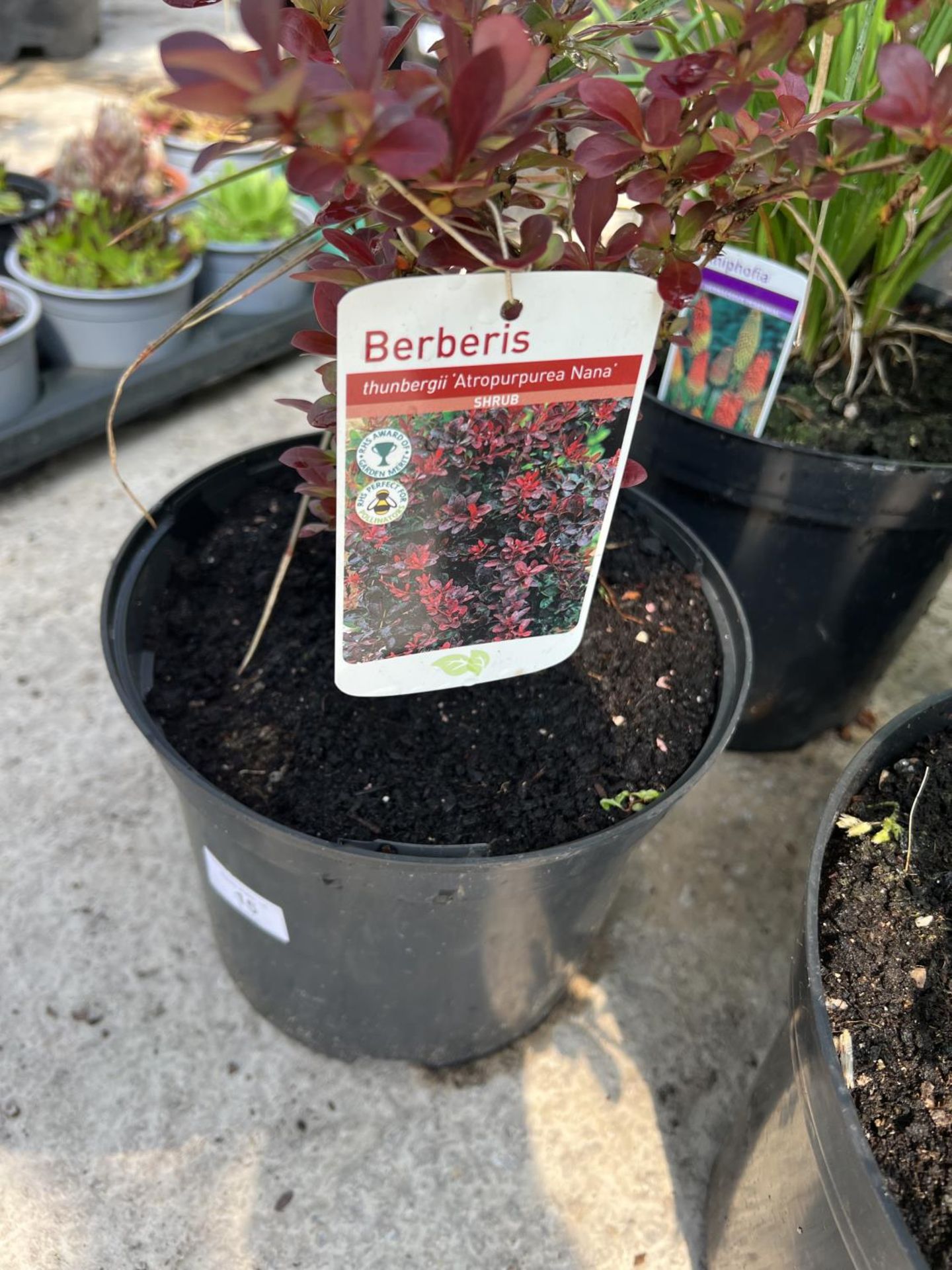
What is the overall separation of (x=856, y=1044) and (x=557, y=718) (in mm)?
341

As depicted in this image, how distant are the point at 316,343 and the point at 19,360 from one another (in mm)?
1088

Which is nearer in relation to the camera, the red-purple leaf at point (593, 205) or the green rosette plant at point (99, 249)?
the red-purple leaf at point (593, 205)

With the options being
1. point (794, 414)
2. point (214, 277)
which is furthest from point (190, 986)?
point (214, 277)

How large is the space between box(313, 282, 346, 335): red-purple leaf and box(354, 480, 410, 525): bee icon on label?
11 cm

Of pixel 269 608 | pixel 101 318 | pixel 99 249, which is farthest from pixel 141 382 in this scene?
pixel 269 608

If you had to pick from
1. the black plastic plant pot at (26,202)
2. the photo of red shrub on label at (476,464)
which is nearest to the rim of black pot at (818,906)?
the photo of red shrub on label at (476,464)

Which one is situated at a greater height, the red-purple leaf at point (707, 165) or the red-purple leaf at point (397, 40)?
the red-purple leaf at point (397, 40)

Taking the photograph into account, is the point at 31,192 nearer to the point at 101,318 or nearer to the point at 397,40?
the point at 101,318

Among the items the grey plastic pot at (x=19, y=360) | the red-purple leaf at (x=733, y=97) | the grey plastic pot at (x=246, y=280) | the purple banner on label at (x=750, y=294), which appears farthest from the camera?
the grey plastic pot at (x=246, y=280)

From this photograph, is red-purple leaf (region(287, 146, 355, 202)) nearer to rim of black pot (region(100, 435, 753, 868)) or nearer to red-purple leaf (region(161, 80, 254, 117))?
red-purple leaf (region(161, 80, 254, 117))

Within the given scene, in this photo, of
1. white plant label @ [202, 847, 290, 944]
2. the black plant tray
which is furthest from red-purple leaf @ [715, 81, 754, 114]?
the black plant tray

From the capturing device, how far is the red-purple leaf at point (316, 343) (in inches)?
26.2

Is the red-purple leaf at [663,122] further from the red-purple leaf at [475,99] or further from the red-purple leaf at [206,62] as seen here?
the red-purple leaf at [206,62]

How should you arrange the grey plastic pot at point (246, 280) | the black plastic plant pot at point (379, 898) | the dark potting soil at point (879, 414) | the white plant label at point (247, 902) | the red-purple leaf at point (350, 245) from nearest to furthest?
the red-purple leaf at point (350, 245), the black plastic plant pot at point (379, 898), the white plant label at point (247, 902), the dark potting soil at point (879, 414), the grey plastic pot at point (246, 280)
